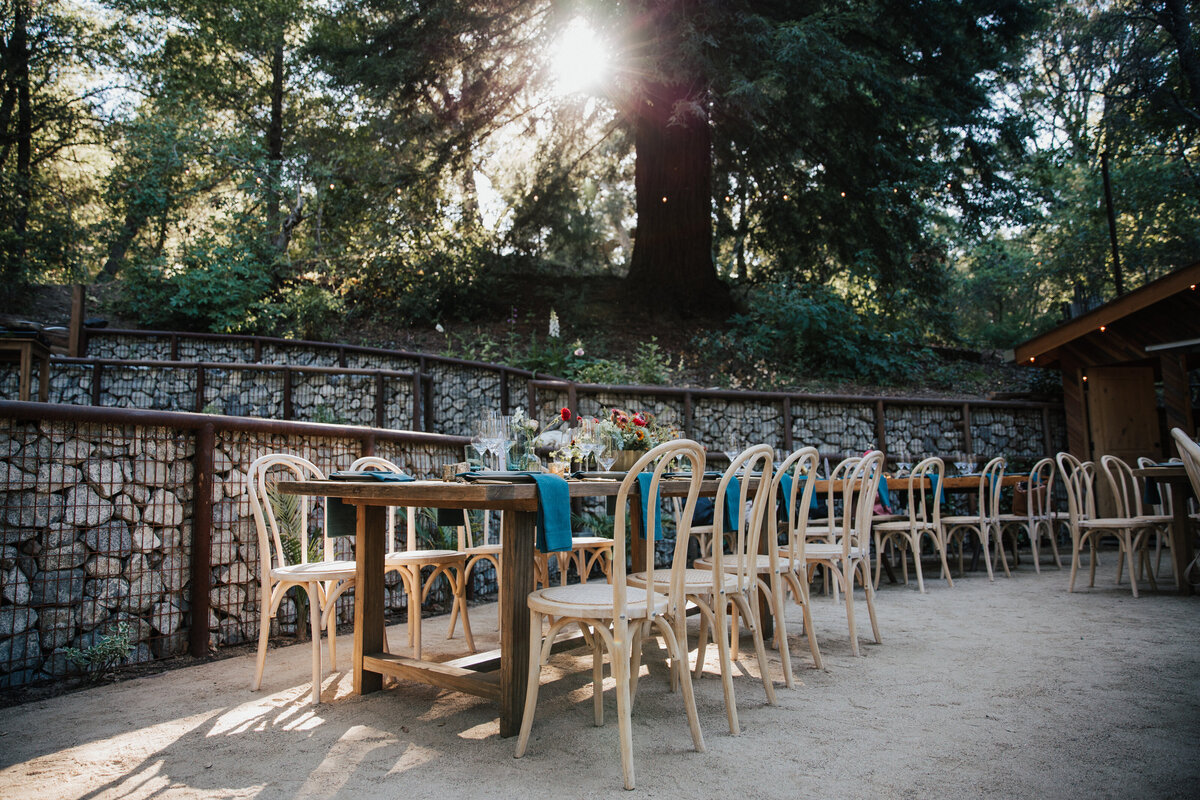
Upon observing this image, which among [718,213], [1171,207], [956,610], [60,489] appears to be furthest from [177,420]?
[1171,207]

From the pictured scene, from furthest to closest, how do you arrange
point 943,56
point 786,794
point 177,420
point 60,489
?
point 943,56
point 177,420
point 60,489
point 786,794

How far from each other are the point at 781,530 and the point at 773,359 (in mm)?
4947

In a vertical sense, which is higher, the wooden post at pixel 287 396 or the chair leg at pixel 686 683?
the wooden post at pixel 287 396

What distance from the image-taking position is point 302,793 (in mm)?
2002

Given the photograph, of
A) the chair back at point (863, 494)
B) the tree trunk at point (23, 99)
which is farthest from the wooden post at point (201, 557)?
the tree trunk at point (23, 99)

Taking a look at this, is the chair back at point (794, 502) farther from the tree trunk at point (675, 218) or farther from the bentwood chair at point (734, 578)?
the tree trunk at point (675, 218)

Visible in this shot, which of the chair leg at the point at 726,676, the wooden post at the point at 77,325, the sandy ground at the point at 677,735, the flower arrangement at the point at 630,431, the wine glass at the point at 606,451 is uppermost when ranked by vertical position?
the wooden post at the point at 77,325

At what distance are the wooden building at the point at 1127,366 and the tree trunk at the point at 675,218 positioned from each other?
5.01 m

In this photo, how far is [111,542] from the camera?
3.32 m

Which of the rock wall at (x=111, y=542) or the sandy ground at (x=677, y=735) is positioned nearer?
the sandy ground at (x=677, y=735)

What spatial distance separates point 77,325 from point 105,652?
321 inches

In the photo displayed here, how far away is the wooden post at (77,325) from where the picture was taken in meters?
9.37

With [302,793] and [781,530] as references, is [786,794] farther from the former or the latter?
[781,530]

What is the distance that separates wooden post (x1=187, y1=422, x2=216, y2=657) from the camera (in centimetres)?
356
